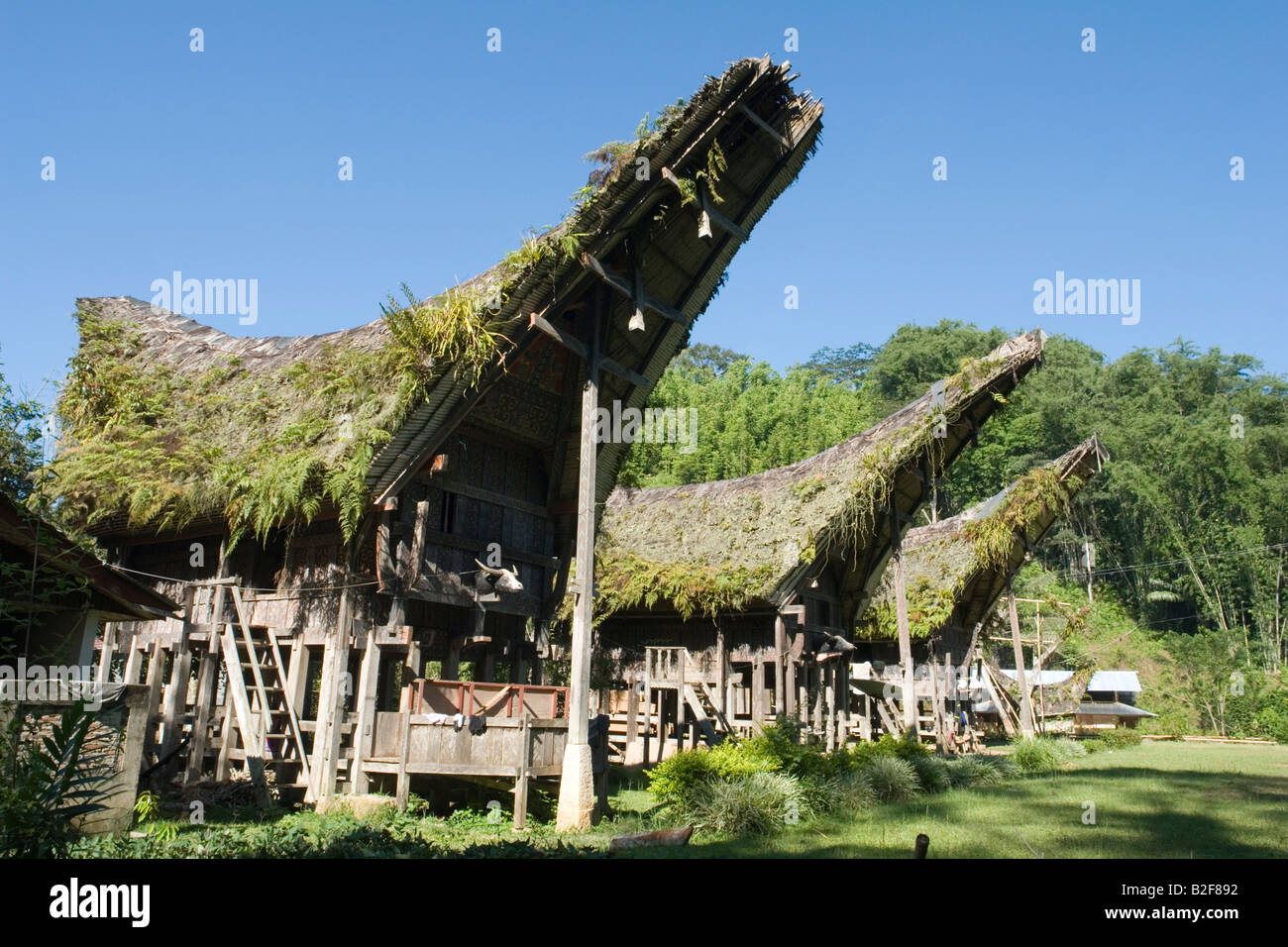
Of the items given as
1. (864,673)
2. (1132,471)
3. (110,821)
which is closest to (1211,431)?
(1132,471)

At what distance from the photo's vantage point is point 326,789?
13.5 m

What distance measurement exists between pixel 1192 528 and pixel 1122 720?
1509cm

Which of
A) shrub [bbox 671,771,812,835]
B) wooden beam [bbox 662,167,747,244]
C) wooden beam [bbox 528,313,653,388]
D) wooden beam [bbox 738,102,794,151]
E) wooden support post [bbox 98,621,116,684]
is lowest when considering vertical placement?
shrub [bbox 671,771,812,835]

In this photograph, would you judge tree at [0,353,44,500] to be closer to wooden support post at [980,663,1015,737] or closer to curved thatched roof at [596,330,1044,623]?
curved thatched roof at [596,330,1044,623]

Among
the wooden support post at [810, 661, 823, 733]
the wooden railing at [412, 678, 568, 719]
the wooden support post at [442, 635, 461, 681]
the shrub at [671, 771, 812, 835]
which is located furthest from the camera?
the wooden support post at [810, 661, 823, 733]

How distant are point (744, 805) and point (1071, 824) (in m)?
3.48

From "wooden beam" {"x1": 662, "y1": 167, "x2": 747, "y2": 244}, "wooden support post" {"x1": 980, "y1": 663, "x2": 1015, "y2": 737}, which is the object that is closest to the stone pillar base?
"wooden beam" {"x1": 662, "y1": 167, "x2": 747, "y2": 244}

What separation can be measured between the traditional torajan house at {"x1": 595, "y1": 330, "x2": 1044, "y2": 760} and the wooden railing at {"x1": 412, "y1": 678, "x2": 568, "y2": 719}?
18.1 feet

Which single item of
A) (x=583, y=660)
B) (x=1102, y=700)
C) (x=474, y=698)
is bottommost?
(x=1102, y=700)

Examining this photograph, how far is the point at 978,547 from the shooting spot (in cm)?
2614

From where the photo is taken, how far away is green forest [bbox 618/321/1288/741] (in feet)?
154

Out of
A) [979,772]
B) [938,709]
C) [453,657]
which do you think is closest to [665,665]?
[453,657]

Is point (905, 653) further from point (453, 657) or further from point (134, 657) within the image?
point (134, 657)
